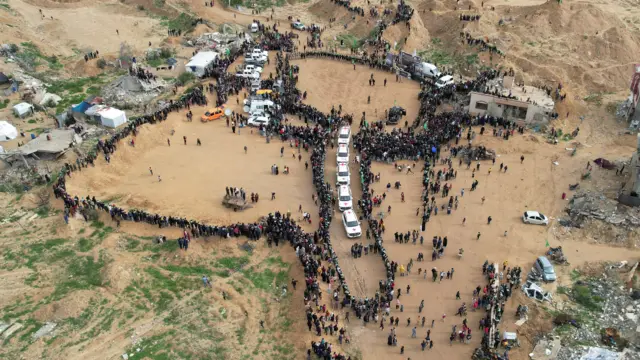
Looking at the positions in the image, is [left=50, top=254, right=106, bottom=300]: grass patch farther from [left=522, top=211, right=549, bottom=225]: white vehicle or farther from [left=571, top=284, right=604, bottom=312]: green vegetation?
[left=522, top=211, right=549, bottom=225]: white vehicle

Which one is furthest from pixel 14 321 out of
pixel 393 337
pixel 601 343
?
pixel 601 343

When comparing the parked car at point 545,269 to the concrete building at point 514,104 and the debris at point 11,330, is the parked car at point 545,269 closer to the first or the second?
the concrete building at point 514,104

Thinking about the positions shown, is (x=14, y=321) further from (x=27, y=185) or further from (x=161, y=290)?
(x=27, y=185)

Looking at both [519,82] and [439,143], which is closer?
[439,143]

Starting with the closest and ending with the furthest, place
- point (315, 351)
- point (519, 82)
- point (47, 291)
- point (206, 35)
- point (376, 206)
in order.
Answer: point (315, 351)
point (47, 291)
point (376, 206)
point (519, 82)
point (206, 35)

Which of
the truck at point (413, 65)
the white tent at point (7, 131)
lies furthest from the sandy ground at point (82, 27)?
the truck at point (413, 65)

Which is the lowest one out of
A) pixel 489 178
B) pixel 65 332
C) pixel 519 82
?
pixel 65 332

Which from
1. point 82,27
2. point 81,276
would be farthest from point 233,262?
point 82,27
